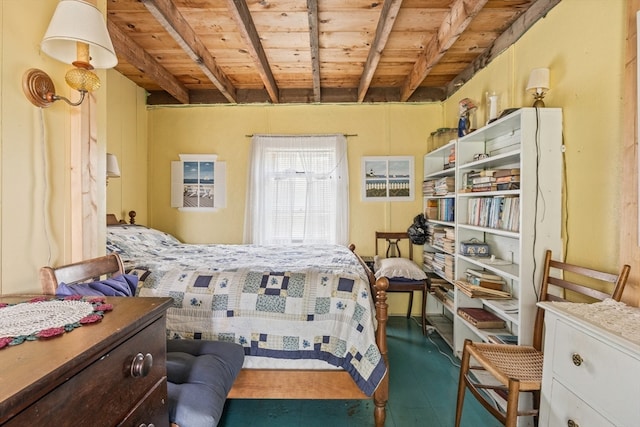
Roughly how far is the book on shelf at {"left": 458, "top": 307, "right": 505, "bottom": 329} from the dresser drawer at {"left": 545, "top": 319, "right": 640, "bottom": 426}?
3.27 ft

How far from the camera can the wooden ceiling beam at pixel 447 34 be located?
1.94 m

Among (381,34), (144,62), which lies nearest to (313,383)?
(381,34)

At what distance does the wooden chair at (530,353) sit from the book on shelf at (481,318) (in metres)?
0.45

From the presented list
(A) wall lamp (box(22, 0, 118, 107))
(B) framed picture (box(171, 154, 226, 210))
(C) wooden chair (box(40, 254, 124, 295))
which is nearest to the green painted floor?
(C) wooden chair (box(40, 254, 124, 295))

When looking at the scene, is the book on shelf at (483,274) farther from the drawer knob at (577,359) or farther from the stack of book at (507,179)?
the drawer knob at (577,359)

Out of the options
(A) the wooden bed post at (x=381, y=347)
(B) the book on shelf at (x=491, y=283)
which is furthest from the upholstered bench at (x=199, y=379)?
(B) the book on shelf at (x=491, y=283)

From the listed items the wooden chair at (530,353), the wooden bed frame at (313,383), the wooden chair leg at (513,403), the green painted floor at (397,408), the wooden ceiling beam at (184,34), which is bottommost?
the green painted floor at (397,408)

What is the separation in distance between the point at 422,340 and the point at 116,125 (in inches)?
147

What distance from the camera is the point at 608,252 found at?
1.57 meters

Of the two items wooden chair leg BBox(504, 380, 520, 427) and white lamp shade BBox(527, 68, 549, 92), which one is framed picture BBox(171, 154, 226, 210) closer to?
white lamp shade BBox(527, 68, 549, 92)

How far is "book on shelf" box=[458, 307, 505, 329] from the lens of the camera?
225cm

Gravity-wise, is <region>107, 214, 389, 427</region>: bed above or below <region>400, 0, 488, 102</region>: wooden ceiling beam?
below

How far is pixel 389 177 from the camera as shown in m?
3.69

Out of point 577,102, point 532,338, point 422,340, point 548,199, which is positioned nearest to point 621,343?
point 532,338
